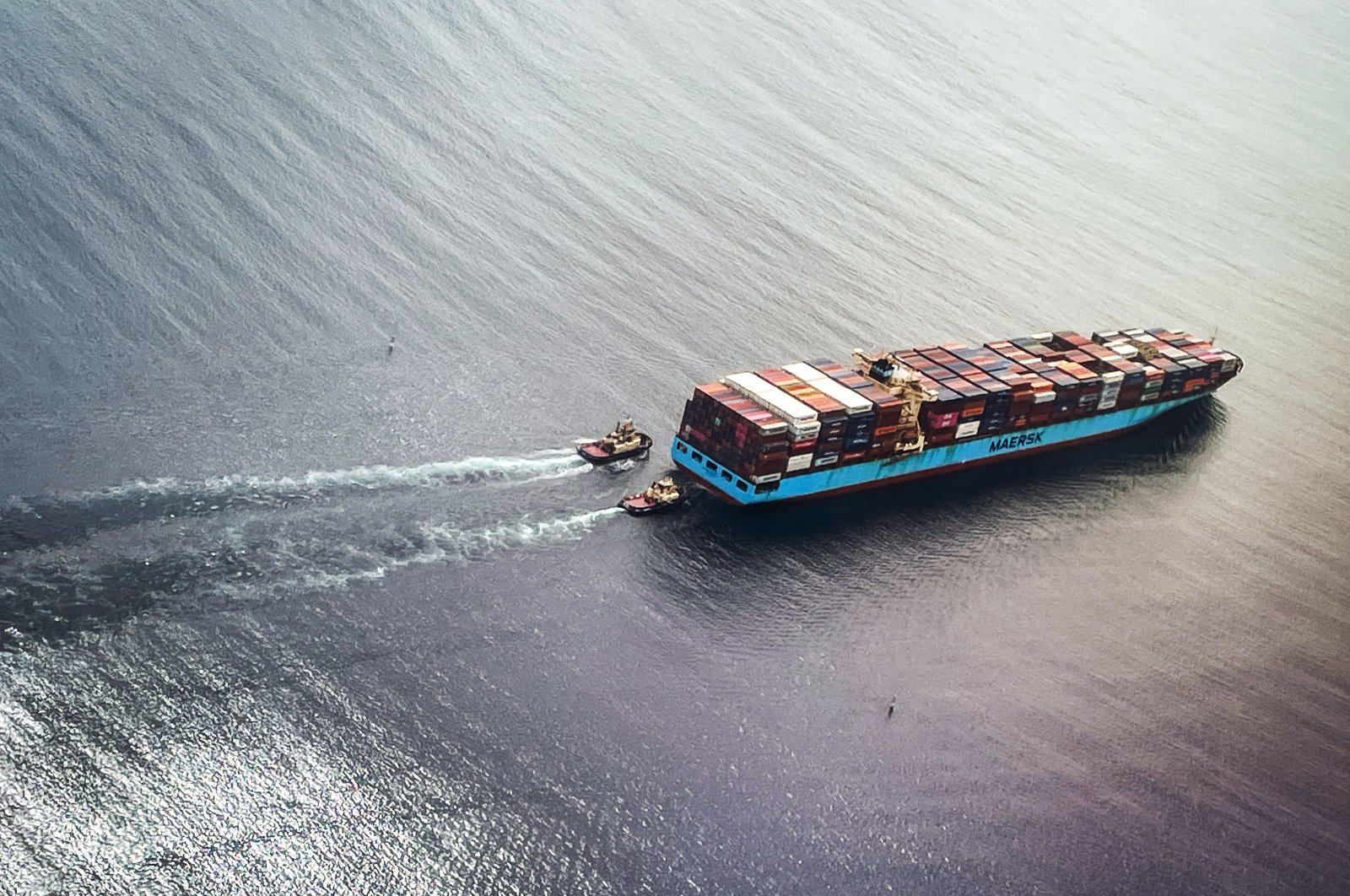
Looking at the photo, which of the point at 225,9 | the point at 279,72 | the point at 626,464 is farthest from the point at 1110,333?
the point at 225,9

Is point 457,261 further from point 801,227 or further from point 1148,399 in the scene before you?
point 1148,399

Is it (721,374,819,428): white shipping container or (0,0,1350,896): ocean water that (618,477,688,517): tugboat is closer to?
(0,0,1350,896): ocean water

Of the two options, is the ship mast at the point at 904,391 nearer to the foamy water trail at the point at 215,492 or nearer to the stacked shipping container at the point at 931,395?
the stacked shipping container at the point at 931,395

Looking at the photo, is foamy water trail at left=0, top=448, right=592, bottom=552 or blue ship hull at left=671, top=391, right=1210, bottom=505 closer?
foamy water trail at left=0, top=448, right=592, bottom=552

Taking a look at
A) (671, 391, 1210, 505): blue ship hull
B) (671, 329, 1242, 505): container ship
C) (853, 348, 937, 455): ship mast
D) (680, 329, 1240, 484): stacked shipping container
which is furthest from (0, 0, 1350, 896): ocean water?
(853, 348, 937, 455): ship mast

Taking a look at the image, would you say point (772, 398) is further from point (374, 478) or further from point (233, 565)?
point (233, 565)

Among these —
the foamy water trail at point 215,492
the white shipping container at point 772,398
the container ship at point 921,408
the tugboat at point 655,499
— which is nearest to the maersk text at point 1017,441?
the container ship at point 921,408

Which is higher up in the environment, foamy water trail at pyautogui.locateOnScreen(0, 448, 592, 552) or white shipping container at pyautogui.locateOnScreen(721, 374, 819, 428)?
white shipping container at pyautogui.locateOnScreen(721, 374, 819, 428)
